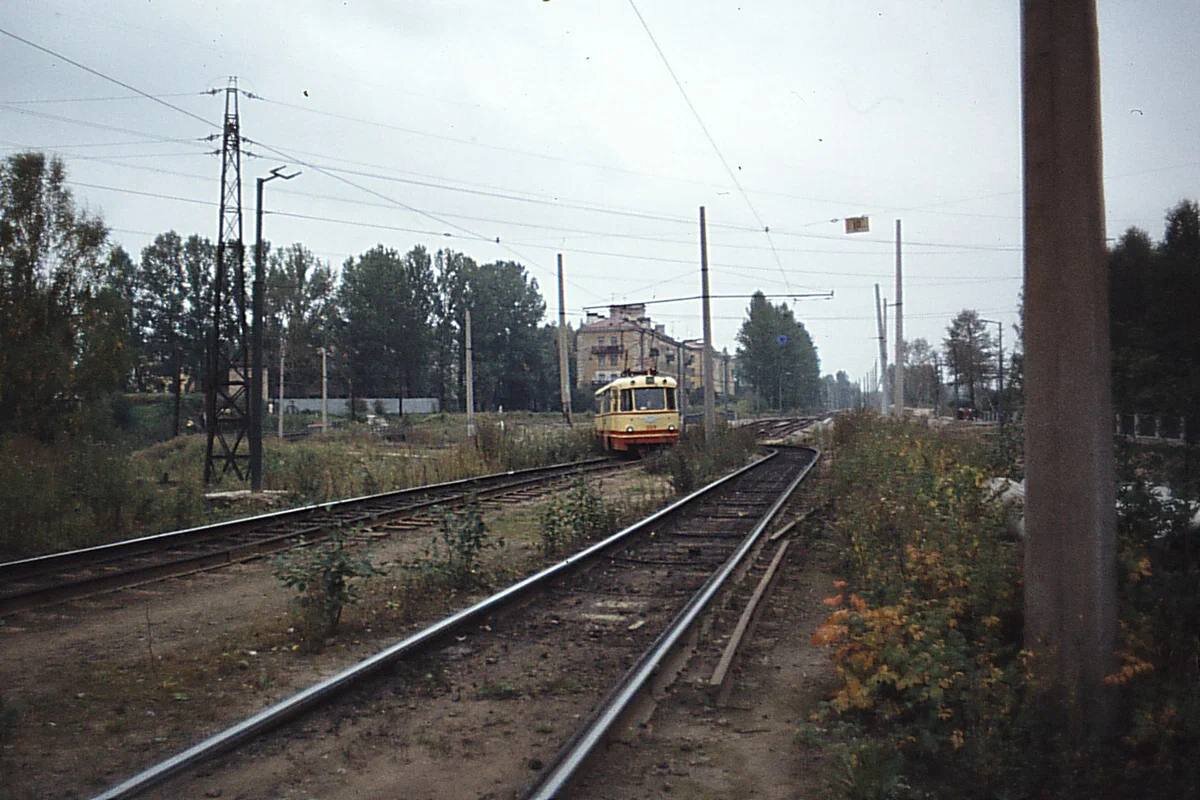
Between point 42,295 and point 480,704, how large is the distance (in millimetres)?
31277

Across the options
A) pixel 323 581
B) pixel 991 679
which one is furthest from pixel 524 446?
pixel 991 679

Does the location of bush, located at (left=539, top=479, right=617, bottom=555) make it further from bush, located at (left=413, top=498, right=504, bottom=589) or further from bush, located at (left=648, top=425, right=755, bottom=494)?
bush, located at (left=648, top=425, right=755, bottom=494)

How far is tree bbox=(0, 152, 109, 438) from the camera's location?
26.8 m

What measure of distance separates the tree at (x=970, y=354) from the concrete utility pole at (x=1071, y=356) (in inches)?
2273

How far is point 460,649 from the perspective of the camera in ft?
24.1

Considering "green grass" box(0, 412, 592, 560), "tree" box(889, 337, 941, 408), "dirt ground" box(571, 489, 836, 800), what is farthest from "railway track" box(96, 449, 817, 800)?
"tree" box(889, 337, 941, 408)

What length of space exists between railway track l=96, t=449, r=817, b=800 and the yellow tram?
71.3ft

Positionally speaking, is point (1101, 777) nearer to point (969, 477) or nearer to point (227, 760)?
point (227, 760)

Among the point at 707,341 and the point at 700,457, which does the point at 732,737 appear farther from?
the point at 707,341

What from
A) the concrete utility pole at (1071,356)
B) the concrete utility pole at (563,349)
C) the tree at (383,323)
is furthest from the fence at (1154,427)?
the tree at (383,323)

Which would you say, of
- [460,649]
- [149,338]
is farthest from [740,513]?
[149,338]

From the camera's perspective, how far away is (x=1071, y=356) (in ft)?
16.0

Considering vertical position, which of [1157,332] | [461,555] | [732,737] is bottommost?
[732,737]

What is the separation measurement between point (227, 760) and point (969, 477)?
7391 millimetres
